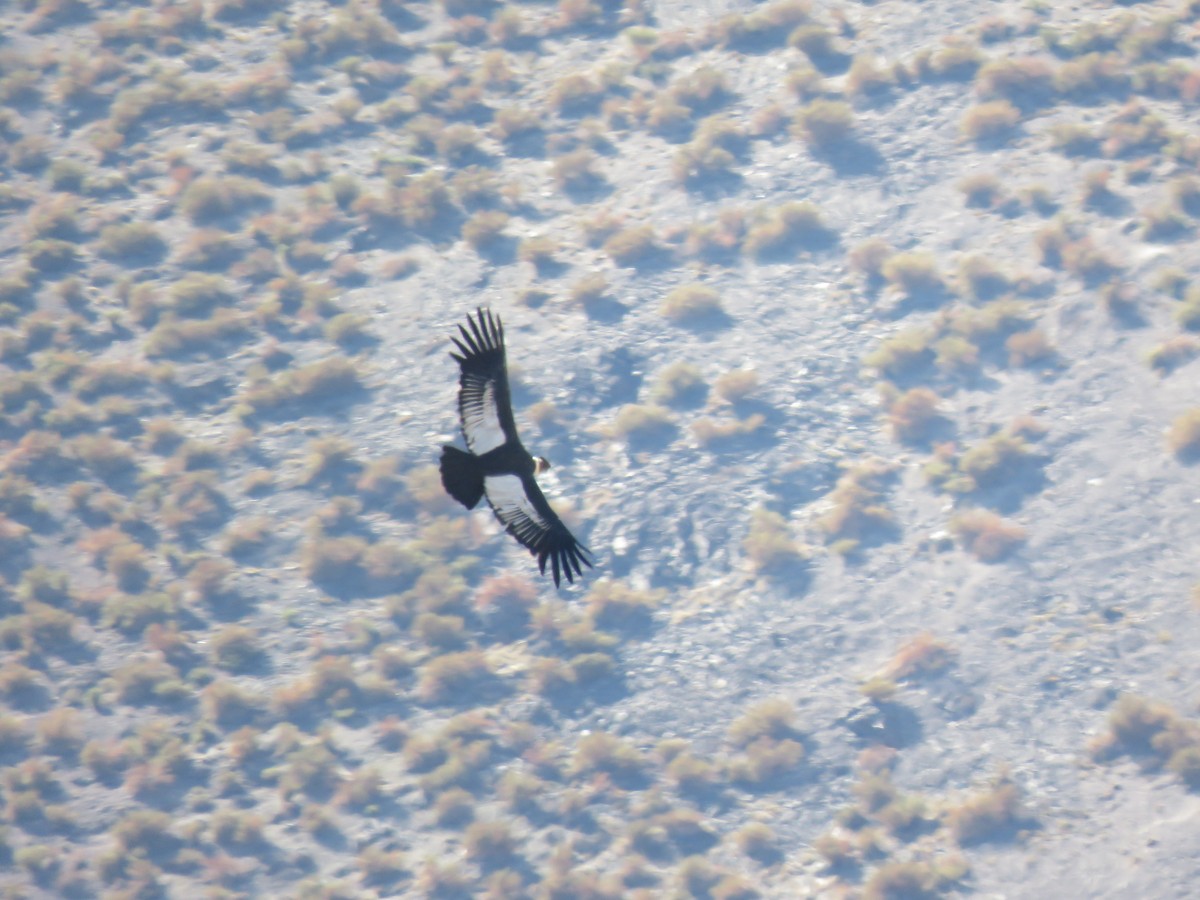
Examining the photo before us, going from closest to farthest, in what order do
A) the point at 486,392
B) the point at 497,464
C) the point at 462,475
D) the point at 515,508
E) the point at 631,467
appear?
the point at 486,392, the point at 462,475, the point at 497,464, the point at 515,508, the point at 631,467

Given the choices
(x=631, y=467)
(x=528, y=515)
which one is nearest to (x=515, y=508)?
(x=528, y=515)

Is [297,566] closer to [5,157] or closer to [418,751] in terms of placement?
[418,751]

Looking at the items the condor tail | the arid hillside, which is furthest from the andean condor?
the arid hillside

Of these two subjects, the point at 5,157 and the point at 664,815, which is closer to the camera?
the point at 664,815

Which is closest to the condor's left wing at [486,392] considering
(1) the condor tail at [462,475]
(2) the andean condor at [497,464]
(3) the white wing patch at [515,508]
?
(2) the andean condor at [497,464]

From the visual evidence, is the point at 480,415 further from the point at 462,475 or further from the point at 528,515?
the point at 528,515

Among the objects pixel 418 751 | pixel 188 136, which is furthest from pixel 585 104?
pixel 418 751

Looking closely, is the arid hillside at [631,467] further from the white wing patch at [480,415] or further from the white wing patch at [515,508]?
the white wing patch at [480,415]

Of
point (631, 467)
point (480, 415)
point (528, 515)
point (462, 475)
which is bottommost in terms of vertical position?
point (528, 515)
